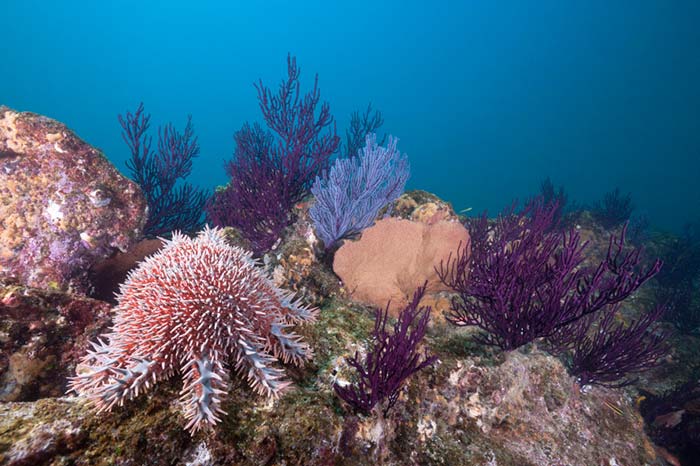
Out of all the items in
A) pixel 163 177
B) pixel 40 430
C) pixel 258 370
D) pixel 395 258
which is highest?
pixel 163 177

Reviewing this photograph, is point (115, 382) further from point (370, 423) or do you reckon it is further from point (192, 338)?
point (370, 423)

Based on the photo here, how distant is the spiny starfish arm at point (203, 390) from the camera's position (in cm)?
167

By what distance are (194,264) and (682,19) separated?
12457cm

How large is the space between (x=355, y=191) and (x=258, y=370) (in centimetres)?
388

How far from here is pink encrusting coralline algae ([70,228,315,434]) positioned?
1.77 m

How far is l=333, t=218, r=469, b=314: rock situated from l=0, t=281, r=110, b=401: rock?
9.82 ft

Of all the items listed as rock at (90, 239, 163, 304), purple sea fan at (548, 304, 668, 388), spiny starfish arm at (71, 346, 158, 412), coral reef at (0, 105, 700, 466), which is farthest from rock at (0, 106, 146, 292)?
purple sea fan at (548, 304, 668, 388)

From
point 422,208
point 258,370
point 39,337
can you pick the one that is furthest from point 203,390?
point 422,208

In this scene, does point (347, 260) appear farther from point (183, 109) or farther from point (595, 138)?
point (183, 109)

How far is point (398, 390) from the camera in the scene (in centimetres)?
254

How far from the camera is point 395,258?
477cm

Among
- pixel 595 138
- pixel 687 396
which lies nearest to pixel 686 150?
pixel 595 138

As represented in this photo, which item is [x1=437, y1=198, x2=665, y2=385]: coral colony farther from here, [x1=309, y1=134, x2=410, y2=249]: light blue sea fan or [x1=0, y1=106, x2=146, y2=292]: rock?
[x1=0, y1=106, x2=146, y2=292]: rock

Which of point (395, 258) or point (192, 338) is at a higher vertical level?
point (395, 258)
